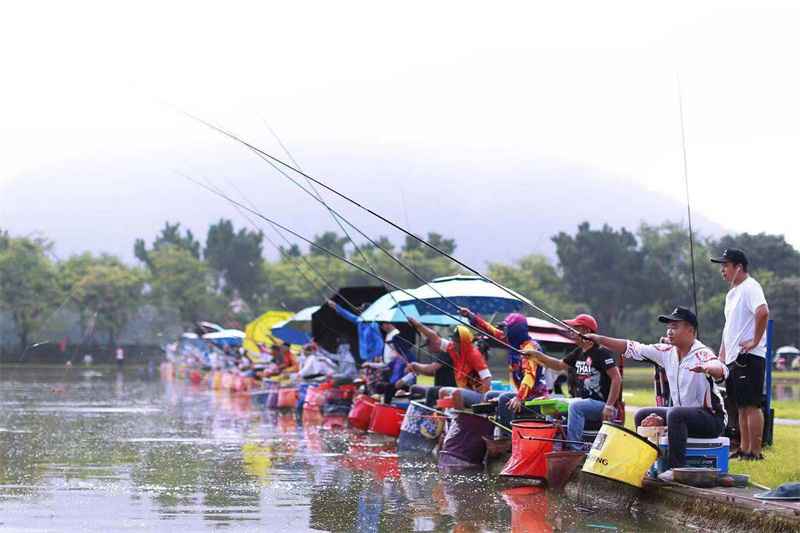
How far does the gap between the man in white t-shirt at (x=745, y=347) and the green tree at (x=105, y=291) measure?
284 ft

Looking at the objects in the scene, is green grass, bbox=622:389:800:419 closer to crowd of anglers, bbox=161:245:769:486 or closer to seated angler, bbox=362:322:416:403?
seated angler, bbox=362:322:416:403

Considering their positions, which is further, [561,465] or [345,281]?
[345,281]

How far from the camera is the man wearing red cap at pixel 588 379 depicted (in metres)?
11.8

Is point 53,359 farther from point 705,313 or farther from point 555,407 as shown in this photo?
point 555,407

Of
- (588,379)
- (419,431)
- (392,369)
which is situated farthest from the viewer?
(392,369)

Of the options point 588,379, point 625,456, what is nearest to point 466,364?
point 588,379

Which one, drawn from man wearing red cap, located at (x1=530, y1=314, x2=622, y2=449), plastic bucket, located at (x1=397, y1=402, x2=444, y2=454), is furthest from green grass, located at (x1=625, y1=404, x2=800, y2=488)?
plastic bucket, located at (x1=397, y1=402, x2=444, y2=454)

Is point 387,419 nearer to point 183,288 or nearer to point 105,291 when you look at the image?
point 105,291

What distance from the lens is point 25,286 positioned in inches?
3629

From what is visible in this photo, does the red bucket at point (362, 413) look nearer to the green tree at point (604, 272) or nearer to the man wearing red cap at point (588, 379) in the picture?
the man wearing red cap at point (588, 379)

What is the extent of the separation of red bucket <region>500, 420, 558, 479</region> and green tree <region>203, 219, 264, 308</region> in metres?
117

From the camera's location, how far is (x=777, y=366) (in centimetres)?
6444

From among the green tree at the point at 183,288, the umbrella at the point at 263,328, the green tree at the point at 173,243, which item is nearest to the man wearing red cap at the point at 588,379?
the umbrella at the point at 263,328

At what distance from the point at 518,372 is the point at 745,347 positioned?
10.5ft
